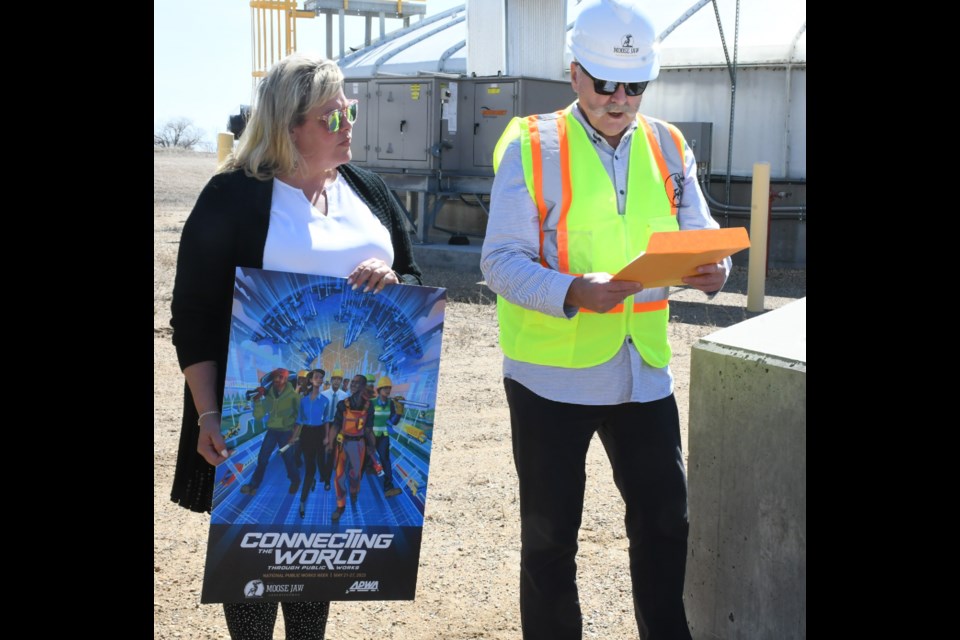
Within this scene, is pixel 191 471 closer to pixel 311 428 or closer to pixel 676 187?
pixel 311 428

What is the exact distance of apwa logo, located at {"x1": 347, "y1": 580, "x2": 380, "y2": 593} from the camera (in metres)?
2.76

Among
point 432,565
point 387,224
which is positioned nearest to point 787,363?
point 387,224

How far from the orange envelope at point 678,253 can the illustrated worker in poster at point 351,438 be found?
696mm

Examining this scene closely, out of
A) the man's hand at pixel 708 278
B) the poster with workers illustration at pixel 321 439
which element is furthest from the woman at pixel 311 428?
the man's hand at pixel 708 278

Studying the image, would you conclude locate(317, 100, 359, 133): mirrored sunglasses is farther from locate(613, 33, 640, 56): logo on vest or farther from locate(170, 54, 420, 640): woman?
locate(613, 33, 640, 56): logo on vest

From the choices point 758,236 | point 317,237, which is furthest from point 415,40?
point 317,237

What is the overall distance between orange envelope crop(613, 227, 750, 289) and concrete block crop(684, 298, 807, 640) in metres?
0.64

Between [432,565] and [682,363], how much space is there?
4.43m

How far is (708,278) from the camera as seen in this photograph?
9.35 feet

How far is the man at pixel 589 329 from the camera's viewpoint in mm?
2865

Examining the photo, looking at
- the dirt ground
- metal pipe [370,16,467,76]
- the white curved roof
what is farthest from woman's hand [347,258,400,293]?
metal pipe [370,16,467,76]

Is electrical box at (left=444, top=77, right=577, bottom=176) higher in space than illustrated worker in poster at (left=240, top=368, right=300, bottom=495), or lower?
higher

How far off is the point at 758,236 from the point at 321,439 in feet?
28.5
